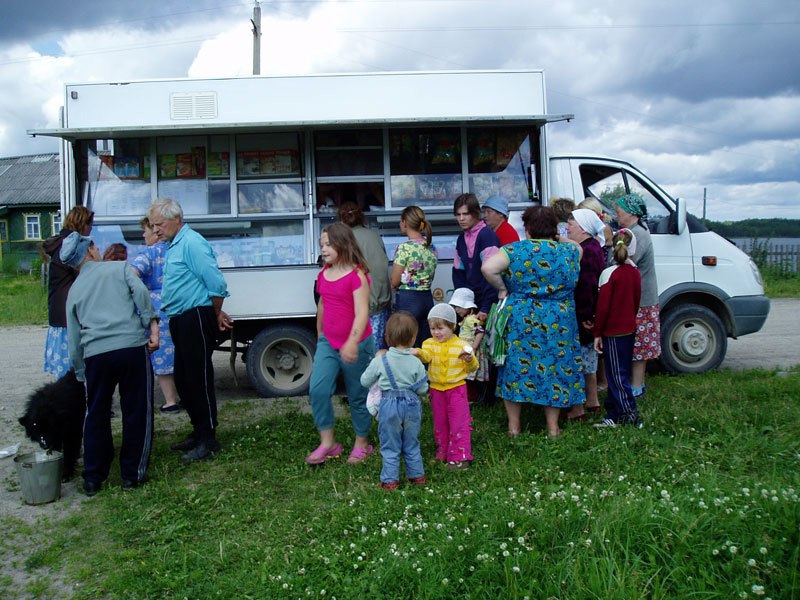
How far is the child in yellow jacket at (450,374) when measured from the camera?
488 centimetres

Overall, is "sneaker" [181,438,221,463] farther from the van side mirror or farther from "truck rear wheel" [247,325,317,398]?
the van side mirror

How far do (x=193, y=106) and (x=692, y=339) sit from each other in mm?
5477

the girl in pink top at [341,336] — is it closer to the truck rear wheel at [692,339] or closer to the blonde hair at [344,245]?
the blonde hair at [344,245]

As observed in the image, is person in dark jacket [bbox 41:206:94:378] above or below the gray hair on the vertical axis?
below

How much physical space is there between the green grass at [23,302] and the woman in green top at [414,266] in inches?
463

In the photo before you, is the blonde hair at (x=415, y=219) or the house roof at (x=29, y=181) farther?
the house roof at (x=29, y=181)

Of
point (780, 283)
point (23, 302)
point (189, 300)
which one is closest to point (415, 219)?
point (189, 300)

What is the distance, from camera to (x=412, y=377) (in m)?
4.69

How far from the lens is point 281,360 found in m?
7.43

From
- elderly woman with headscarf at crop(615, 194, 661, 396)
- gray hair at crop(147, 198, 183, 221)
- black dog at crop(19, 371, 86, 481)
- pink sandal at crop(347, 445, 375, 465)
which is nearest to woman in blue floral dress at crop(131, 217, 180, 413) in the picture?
gray hair at crop(147, 198, 183, 221)

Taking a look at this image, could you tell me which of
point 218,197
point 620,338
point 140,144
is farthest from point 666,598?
point 140,144

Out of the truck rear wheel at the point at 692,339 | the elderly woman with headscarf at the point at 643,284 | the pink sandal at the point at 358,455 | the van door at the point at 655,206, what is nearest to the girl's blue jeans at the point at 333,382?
the pink sandal at the point at 358,455

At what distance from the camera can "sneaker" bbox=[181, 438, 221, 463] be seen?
5.55 m

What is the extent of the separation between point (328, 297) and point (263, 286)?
2.02 m
